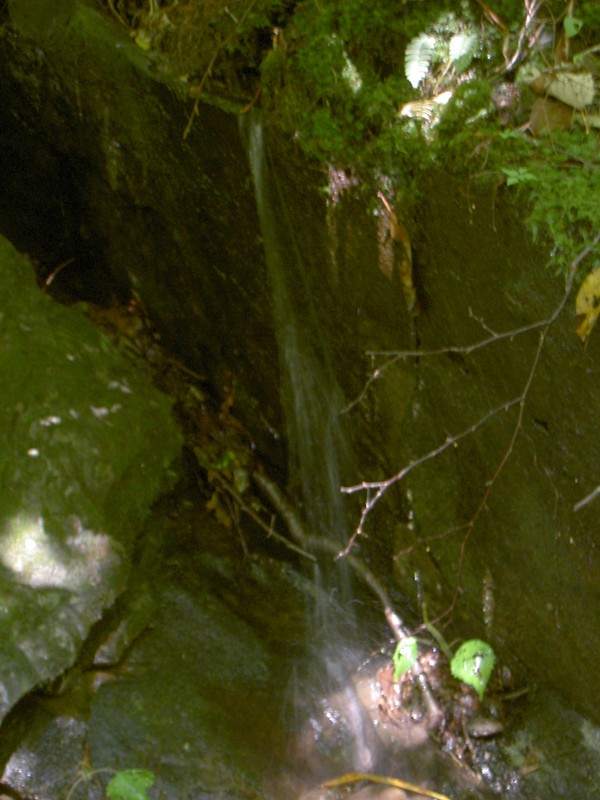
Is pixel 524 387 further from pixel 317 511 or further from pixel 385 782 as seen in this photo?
pixel 385 782

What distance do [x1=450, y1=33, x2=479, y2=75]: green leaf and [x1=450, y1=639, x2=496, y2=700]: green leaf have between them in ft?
7.39

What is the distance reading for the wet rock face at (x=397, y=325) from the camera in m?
2.44

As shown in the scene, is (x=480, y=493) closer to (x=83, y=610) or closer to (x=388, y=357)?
(x=388, y=357)

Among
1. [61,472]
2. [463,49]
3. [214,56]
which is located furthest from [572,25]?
[61,472]

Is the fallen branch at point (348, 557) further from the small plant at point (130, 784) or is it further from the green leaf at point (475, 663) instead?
the small plant at point (130, 784)

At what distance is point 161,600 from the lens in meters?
3.26

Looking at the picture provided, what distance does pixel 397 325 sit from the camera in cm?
288

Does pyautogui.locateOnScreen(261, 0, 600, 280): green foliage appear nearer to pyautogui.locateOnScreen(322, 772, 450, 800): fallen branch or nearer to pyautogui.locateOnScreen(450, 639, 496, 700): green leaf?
pyautogui.locateOnScreen(450, 639, 496, 700): green leaf

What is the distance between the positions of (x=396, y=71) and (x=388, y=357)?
107 centimetres

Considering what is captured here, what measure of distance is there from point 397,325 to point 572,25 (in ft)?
3.78

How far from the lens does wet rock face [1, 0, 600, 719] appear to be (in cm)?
244

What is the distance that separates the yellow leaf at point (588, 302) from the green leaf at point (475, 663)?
5.08 ft

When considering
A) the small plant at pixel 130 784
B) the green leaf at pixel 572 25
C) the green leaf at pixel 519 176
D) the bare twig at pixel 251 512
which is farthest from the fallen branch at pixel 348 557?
the green leaf at pixel 572 25

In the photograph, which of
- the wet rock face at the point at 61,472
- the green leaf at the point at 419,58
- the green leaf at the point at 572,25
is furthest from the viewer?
the wet rock face at the point at 61,472
